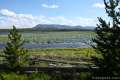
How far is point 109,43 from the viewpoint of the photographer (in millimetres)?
17547

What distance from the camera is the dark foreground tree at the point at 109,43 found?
669 inches

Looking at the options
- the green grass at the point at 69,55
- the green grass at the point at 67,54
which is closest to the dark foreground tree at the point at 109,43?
the green grass at the point at 69,55

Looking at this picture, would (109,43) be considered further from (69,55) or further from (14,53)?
(69,55)

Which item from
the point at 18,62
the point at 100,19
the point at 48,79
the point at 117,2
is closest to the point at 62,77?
the point at 48,79

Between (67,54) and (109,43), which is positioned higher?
(109,43)

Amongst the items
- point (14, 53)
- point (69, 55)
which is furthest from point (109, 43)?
point (69, 55)

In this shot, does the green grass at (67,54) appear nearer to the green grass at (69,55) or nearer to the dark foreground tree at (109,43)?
the green grass at (69,55)

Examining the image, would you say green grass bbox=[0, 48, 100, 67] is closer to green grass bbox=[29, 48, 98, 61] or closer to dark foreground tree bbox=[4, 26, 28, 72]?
green grass bbox=[29, 48, 98, 61]

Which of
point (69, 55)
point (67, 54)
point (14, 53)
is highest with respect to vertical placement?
point (14, 53)

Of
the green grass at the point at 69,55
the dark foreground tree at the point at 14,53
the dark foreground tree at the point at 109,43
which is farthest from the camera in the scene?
the green grass at the point at 69,55

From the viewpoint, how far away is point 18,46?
92.5 feet

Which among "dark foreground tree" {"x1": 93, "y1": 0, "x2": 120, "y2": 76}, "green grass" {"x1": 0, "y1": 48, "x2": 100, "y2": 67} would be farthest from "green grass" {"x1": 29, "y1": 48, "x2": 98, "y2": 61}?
"dark foreground tree" {"x1": 93, "y1": 0, "x2": 120, "y2": 76}

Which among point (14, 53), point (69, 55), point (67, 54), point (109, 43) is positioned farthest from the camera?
point (67, 54)

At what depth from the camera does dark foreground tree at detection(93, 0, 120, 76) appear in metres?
17.0
